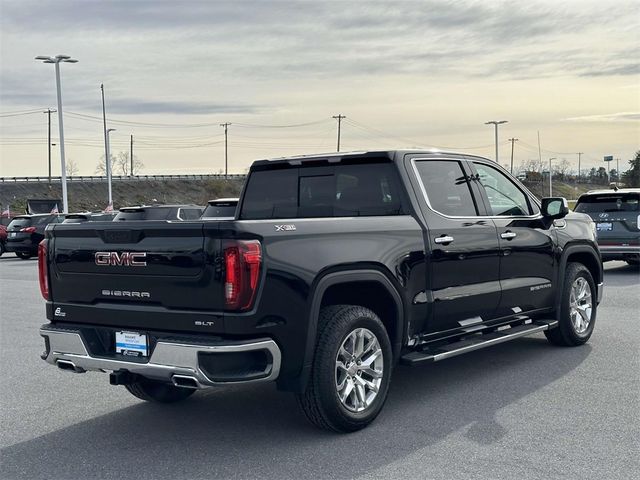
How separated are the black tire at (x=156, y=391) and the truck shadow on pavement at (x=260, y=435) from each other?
3.6 inches

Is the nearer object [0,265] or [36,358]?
[36,358]

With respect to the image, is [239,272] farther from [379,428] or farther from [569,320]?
[569,320]

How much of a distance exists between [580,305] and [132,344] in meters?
5.01

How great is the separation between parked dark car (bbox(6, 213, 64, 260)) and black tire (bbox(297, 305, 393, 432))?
874 inches

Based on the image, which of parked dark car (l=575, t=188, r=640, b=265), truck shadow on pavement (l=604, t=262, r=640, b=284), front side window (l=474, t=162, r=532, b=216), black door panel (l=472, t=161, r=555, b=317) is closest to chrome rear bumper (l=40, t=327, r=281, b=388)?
black door panel (l=472, t=161, r=555, b=317)

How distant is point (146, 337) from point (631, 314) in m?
7.27

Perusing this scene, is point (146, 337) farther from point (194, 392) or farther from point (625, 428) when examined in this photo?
point (625, 428)

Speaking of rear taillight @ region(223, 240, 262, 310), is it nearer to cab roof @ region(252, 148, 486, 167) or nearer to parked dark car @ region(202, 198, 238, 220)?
cab roof @ region(252, 148, 486, 167)

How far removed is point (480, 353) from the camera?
777cm

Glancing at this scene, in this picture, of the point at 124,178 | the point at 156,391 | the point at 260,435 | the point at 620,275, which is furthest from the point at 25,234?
the point at 124,178

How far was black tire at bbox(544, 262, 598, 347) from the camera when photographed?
773cm

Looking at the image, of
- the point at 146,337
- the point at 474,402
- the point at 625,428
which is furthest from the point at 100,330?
the point at 625,428

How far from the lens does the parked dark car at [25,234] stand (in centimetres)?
2609

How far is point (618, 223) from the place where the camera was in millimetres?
14938
